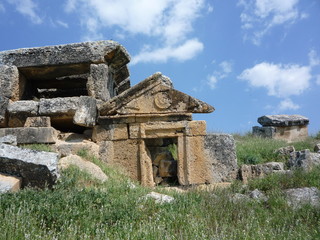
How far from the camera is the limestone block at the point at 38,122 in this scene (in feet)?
21.5

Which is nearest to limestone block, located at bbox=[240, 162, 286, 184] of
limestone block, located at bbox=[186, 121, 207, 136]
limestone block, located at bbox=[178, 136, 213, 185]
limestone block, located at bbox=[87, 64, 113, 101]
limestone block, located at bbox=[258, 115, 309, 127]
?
limestone block, located at bbox=[178, 136, 213, 185]

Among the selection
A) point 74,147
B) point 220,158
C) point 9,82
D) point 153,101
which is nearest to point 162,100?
point 153,101

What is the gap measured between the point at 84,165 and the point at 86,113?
1.31 m

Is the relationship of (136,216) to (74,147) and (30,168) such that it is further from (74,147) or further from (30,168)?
(74,147)

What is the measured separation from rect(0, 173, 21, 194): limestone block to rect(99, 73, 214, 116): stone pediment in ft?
9.32

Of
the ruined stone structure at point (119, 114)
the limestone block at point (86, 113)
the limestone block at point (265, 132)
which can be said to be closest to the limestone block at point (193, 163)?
the ruined stone structure at point (119, 114)

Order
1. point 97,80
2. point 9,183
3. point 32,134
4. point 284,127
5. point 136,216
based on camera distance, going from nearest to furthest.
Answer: point 136,216, point 9,183, point 32,134, point 97,80, point 284,127

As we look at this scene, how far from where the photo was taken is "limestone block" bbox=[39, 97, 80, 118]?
21.7ft

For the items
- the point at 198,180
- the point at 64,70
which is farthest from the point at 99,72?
the point at 198,180

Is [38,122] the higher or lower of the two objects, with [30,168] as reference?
higher

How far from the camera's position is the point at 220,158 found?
22.9 ft

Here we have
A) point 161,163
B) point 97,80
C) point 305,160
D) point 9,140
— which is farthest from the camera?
point 161,163

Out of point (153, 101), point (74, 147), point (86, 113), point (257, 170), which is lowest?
point (257, 170)

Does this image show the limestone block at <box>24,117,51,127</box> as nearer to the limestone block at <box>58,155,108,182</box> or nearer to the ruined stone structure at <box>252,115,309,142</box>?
the limestone block at <box>58,155,108,182</box>
